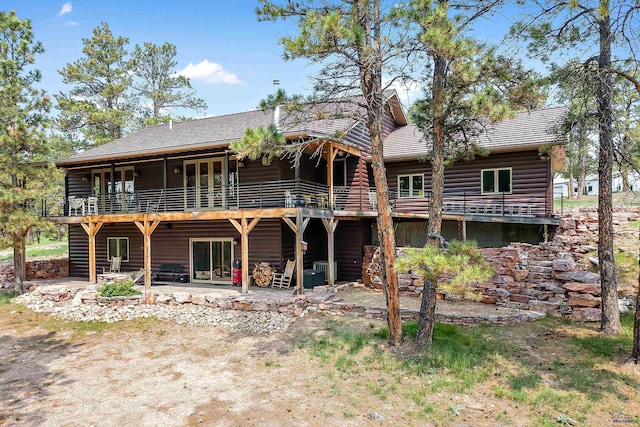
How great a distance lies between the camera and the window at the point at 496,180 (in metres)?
14.8

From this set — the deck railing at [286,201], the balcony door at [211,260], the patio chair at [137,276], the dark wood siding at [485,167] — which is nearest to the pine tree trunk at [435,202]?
the deck railing at [286,201]

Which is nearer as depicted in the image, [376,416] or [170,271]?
[376,416]

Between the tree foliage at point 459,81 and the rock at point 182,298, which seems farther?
the rock at point 182,298

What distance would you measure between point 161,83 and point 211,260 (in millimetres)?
20460

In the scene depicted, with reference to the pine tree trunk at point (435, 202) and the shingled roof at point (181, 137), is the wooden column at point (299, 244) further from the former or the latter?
the pine tree trunk at point (435, 202)

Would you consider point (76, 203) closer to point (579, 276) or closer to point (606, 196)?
point (579, 276)

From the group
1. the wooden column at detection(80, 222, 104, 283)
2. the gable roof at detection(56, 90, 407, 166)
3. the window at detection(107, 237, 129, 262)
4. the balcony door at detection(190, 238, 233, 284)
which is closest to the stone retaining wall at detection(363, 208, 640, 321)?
the balcony door at detection(190, 238, 233, 284)

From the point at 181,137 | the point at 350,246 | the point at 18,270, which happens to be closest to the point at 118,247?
the point at 18,270

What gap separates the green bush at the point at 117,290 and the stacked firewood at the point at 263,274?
377 centimetres

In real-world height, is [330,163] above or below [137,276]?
above

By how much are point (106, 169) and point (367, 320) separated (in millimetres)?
13345

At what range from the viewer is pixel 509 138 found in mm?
14414

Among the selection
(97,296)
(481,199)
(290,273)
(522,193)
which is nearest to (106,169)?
(97,296)

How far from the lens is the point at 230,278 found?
14.8 metres
